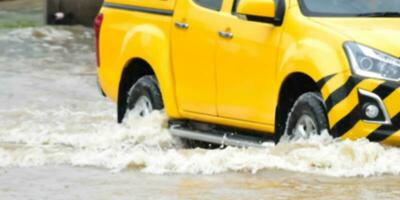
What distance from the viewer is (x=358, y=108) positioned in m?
8.01

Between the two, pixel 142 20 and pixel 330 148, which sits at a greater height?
pixel 330 148

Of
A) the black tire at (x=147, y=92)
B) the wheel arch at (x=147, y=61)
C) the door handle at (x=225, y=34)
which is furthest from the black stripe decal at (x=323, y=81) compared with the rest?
the black tire at (x=147, y=92)

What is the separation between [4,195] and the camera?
770 centimetres

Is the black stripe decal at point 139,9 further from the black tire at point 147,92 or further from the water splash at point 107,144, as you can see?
the water splash at point 107,144

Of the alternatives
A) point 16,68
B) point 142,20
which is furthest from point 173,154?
point 16,68

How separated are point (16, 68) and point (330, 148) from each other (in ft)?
39.0

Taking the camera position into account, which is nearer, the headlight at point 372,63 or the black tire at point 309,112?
the headlight at point 372,63

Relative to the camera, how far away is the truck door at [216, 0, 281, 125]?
8922mm

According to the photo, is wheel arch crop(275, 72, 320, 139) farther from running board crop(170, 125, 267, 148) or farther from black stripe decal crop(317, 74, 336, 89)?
black stripe decal crop(317, 74, 336, 89)

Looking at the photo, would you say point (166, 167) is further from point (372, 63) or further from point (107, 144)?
point (107, 144)

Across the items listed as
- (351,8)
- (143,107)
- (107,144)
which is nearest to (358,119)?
(351,8)

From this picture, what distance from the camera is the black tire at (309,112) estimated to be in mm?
8266

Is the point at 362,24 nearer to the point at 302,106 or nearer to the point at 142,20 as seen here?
the point at 302,106

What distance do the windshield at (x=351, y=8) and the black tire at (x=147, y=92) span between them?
83.3 inches
